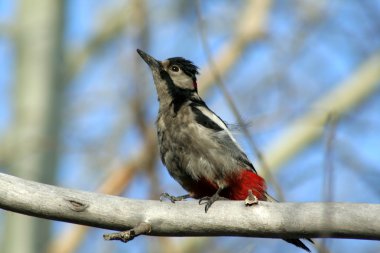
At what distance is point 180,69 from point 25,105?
3106 mm

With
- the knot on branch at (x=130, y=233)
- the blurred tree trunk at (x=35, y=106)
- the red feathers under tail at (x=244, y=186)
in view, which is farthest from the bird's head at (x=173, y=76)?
the blurred tree trunk at (x=35, y=106)

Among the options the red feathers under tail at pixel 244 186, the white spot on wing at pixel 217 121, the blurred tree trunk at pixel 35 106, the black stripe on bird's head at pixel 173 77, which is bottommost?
the red feathers under tail at pixel 244 186

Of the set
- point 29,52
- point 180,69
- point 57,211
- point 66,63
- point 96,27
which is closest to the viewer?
point 57,211

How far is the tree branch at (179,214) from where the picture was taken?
3727mm

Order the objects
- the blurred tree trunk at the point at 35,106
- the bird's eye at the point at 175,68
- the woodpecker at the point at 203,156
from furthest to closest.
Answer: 1. the blurred tree trunk at the point at 35,106
2. the bird's eye at the point at 175,68
3. the woodpecker at the point at 203,156

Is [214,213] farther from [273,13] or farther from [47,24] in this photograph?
[273,13]

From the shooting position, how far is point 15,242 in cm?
790

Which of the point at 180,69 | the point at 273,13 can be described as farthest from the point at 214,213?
the point at 273,13

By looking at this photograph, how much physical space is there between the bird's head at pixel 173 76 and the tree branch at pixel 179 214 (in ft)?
6.64

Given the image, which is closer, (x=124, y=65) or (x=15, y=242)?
(x=15, y=242)

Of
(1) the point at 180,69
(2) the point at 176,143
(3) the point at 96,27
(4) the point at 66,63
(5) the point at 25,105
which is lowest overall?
(2) the point at 176,143

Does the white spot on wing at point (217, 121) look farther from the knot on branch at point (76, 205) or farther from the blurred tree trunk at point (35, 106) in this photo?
the blurred tree trunk at point (35, 106)

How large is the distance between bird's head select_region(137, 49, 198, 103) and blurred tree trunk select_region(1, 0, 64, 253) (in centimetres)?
233

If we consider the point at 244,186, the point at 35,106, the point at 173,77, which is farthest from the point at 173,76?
the point at 35,106
